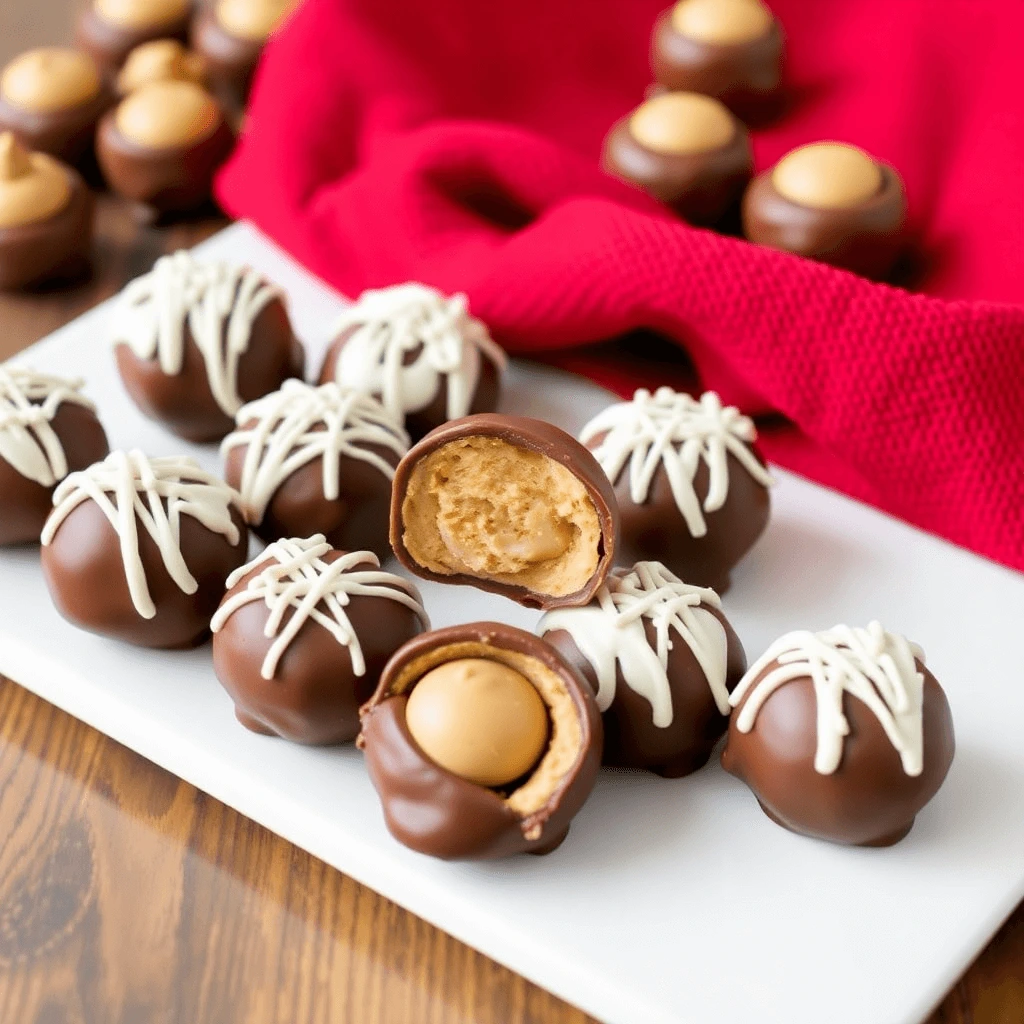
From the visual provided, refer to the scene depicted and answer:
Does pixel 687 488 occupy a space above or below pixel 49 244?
above

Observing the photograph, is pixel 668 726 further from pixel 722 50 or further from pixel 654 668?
pixel 722 50

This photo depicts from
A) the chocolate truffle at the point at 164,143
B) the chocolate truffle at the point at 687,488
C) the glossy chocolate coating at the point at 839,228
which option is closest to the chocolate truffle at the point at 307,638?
the chocolate truffle at the point at 687,488

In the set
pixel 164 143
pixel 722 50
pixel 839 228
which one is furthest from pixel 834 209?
pixel 164 143

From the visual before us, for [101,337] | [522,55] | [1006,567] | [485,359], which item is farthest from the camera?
[522,55]

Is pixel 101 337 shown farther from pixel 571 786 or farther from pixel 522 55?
pixel 571 786

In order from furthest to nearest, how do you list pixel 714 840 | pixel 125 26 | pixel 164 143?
1. pixel 125 26
2. pixel 164 143
3. pixel 714 840

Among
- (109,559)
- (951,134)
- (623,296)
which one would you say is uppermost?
(951,134)

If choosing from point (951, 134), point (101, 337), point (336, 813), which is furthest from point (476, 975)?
point (951, 134)
